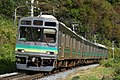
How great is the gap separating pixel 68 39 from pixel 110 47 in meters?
48.9

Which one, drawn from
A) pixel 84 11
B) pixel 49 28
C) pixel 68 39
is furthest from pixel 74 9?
pixel 49 28

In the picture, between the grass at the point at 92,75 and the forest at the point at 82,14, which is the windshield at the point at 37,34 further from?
the forest at the point at 82,14

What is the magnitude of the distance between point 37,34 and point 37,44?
0.62m

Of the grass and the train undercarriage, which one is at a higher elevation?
the train undercarriage

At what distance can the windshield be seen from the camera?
18.1 m

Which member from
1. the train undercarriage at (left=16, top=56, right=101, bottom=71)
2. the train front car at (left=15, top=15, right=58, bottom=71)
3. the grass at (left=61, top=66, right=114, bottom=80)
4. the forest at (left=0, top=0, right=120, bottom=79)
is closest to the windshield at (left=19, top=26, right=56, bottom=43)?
the train front car at (left=15, top=15, right=58, bottom=71)

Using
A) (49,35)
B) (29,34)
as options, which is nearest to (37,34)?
(29,34)

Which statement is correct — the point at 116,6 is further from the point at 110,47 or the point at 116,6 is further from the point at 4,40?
the point at 4,40

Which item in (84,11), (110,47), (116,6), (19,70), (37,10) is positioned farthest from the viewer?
(116,6)

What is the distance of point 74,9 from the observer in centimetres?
5822

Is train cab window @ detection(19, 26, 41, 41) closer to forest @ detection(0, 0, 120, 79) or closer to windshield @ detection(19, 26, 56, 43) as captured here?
windshield @ detection(19, 26, 56, 43)

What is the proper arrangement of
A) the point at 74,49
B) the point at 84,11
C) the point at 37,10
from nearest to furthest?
the point at 74,49 → the point at 37,10 → the point at 84,11

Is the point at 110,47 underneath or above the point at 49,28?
underneath

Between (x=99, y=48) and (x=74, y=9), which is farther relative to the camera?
(x=74, y=9)
